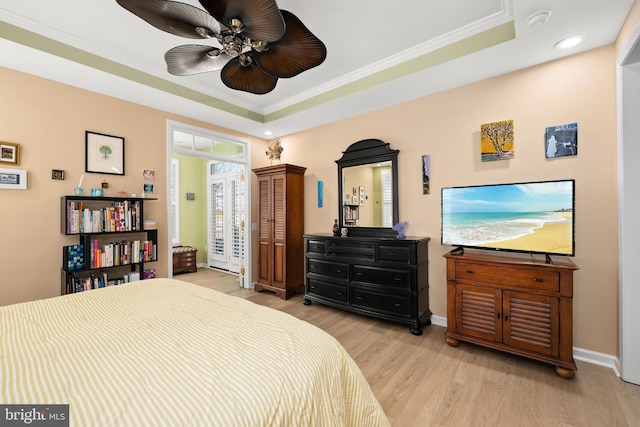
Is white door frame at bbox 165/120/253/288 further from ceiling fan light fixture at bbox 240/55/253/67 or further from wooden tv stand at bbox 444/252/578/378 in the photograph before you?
wooden tv stand at bbox 444/252/578/378

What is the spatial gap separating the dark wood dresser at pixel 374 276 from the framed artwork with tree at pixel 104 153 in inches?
101

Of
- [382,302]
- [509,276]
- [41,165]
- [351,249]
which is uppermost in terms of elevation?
[41,165]

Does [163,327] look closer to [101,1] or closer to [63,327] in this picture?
[63,327]

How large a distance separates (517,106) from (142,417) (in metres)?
3.52

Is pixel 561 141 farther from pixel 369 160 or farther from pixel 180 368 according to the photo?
pixel 180 368

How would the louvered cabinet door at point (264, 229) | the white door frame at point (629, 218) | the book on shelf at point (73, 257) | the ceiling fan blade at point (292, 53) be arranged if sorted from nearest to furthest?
the ceiling fan blade at point (292, 53) → the white door frame at point (629, 218) → the book on shelf at point (73, 257) → the louvered cabinet door at point (264, 229)

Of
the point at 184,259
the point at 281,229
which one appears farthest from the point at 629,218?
the point at 184,259

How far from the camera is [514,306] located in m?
2.26

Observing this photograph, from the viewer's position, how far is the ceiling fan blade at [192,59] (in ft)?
6.02

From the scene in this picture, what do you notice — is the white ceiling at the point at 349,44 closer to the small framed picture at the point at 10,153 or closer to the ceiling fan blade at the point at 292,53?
the ceiling fan blade at the point at 292,53

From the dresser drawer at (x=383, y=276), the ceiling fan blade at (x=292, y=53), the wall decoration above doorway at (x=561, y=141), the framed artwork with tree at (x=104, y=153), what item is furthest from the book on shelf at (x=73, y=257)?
the wall decoration above doorway at (x=561, y=141)

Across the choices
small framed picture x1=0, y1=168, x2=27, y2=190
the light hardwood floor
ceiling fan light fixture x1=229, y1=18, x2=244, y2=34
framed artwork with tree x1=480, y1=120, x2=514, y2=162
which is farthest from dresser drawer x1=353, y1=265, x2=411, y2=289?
small framed picture x1=0, y1=168, x2=27, y2=190

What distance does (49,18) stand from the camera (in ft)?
7.08

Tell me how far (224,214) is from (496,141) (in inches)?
202
